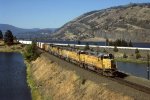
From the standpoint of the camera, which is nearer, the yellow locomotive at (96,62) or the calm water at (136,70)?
the yellow locomotive at (96,62)

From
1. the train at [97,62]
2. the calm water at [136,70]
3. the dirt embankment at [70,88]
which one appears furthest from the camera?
the calm water at [136,70]

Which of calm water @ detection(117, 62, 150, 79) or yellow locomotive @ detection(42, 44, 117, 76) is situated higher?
yellow locomotive @ detection(42, 44, 117, 76)

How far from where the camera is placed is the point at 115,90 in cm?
5206

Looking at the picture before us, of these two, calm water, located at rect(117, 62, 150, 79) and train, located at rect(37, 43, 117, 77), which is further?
calm water, located at rect(117, 62, 150, 79)

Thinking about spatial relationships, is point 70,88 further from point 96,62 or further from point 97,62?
point 96,62

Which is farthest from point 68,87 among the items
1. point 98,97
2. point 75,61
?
point 75,61

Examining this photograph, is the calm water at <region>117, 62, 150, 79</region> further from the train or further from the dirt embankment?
the dirt embankment

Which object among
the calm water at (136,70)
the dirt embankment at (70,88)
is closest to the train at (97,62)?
the dirt embankment at (70,88)

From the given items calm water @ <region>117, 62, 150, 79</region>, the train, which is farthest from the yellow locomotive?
calm water @ <region>117, 62, 150, 79</region>

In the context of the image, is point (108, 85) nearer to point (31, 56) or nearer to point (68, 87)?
point (68, 87)

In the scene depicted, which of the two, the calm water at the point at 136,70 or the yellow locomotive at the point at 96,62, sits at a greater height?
the yellow locomotive at the point at 96,62

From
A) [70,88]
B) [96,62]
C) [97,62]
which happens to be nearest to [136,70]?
[96,62]

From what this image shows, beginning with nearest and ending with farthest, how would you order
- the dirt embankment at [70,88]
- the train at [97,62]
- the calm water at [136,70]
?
the dirt embankment at [70,88] → the train at [97,62] → the calm water at [136,70]

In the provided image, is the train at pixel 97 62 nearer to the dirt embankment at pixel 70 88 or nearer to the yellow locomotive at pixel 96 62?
the yellow locomotive at pixel 96 62
